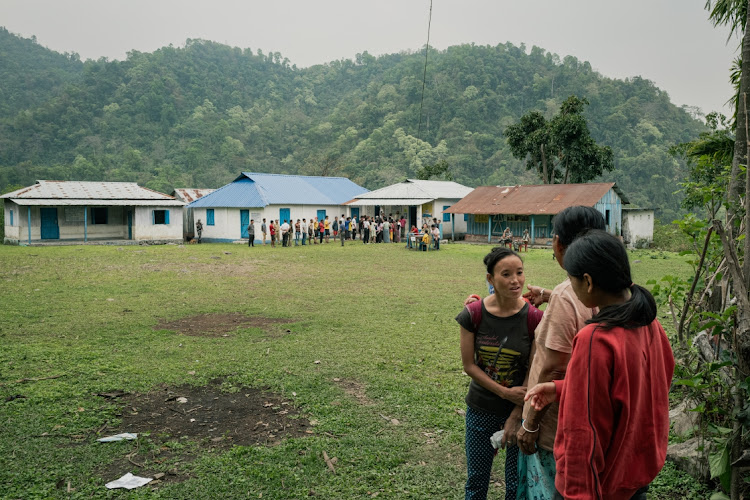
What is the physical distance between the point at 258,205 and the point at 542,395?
2886 centimetres

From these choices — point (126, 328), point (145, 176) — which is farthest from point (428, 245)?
point (145, 176)

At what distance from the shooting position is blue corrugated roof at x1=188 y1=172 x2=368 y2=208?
1212 inches

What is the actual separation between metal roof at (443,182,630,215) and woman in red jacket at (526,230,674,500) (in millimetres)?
26366

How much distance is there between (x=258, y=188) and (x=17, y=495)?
2891 cm

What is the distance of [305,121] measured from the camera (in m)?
74.2

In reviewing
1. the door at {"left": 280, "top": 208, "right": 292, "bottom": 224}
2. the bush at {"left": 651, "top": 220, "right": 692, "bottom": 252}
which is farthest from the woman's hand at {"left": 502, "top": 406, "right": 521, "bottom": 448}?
the door at {"left": 280, "top": 208, "right": 292, "bottom": 224}

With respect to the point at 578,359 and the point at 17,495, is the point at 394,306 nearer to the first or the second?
the point at 17,495

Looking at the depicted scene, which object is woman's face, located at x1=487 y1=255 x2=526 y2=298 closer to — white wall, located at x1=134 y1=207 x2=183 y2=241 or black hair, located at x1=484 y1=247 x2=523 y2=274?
black hair, located at x1=484 y1=247 x2=523 y2=274

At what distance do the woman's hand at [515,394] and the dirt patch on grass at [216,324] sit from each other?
6.24 meters

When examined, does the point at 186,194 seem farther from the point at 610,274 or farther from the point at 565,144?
the point at 610,274

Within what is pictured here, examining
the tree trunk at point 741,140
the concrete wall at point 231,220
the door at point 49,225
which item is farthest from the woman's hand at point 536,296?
the door at point 49,225

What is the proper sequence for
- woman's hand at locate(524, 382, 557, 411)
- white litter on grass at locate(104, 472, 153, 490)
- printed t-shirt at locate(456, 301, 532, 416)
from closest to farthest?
1. woman's hand at locate(524, 382, 557, 411)
2. printed t-shirt at locate(456, 301, 532, 416)
3. white litter on grass at locate(104, 472, 153, 490)

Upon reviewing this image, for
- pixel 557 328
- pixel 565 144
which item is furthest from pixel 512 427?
pixel 565 144

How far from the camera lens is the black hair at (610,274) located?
70.0 inches
